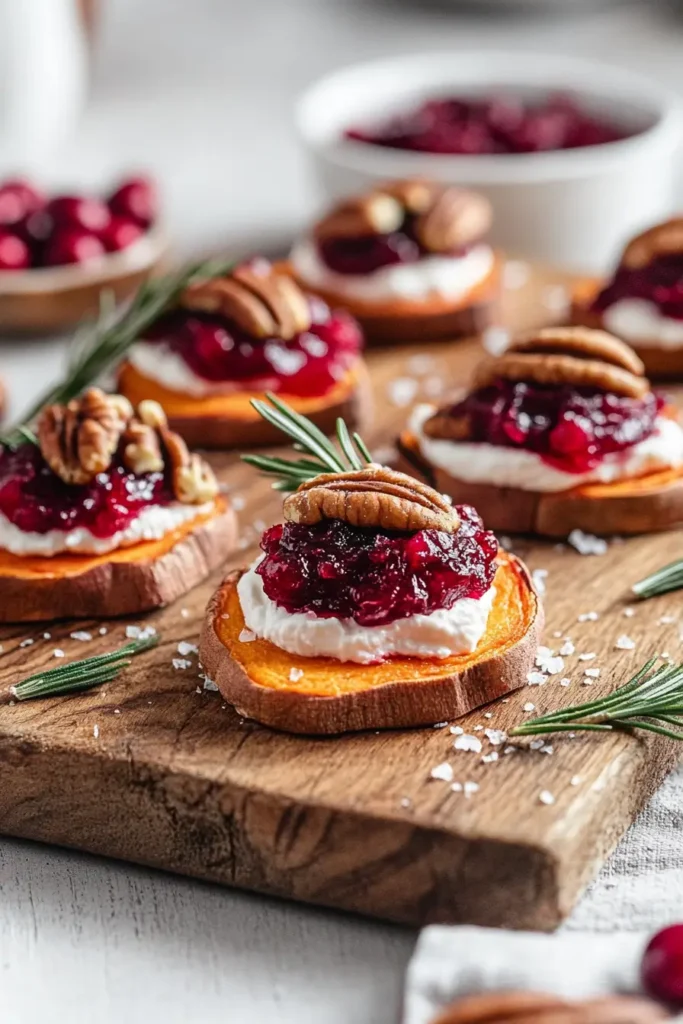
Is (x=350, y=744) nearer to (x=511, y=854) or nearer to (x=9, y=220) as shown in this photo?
(x=511, y=854)

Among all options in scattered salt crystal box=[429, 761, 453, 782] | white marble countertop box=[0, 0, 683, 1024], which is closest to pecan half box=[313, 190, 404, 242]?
white marble countertop box=[0, 0, 683, 1024]

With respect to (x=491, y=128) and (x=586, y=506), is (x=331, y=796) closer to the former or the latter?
(x=586, y=506)

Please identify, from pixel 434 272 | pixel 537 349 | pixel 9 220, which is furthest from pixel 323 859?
pixel 9 220

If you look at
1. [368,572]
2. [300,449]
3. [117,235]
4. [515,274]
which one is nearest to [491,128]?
[515,274]

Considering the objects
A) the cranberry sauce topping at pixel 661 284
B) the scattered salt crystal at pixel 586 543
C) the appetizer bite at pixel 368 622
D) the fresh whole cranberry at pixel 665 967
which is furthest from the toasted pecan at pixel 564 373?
the fresh whole cranberry at pixel 665 967

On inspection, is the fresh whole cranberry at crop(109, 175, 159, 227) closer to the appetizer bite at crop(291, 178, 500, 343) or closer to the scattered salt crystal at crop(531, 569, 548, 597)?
the appetizer bite at crop(291, 178, 500, 343)
